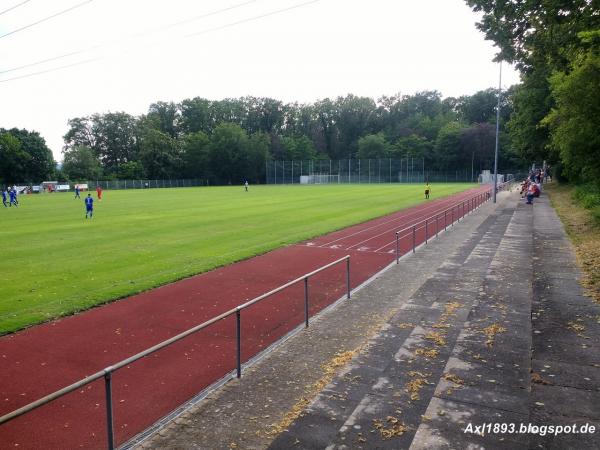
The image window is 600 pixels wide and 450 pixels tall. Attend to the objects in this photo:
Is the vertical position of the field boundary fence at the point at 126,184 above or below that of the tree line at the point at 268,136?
below

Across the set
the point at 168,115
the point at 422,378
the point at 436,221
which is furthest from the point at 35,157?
the point at 422,378

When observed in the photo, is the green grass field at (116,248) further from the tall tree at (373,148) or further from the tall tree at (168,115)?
the tall tree at (168,115)

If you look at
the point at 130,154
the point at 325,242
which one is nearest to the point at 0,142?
the point at 130,154

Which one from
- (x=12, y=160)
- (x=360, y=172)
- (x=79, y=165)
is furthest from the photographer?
(x=360, y=172)

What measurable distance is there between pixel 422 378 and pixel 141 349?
193 inches

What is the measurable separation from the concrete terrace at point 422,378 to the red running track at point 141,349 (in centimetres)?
78

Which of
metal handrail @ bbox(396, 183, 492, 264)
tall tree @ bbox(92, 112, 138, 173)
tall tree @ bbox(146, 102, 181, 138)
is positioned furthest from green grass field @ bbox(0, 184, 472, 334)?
tall tree @ bbox(146, 102, 181, 138)

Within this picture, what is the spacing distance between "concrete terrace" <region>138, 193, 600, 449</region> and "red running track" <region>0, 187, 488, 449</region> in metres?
0.78

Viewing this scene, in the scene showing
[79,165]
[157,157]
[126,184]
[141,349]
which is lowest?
[141,349]

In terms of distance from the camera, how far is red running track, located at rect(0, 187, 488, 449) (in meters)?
5.87

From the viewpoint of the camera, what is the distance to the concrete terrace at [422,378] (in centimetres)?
518

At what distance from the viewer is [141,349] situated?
8.34 meters

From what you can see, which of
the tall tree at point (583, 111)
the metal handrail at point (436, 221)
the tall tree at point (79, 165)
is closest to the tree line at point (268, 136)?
the tall tree at point (79, 165)

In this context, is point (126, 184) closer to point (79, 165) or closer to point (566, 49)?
point (79, 165)
